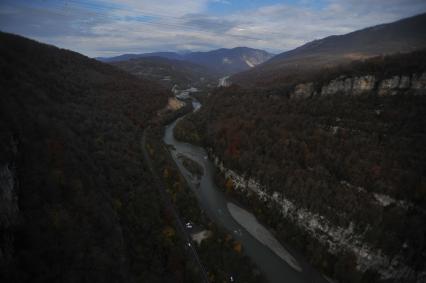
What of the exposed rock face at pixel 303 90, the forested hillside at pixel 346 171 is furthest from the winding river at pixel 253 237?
the exposed rock face at pixel 303 90

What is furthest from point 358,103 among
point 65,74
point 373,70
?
point 65,74

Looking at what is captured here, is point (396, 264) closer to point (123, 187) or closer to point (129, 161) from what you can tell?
point (123, 187)

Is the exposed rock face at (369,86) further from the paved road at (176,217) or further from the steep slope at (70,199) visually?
the steep slope at (70,199)

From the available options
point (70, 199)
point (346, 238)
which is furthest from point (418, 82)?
point (70, 199)

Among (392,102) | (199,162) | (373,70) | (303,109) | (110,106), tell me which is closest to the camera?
(392,102)

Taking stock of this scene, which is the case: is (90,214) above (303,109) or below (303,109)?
below

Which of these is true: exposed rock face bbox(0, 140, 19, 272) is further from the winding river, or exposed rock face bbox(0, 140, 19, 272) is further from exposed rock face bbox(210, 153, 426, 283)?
exposed rock face bbox(210, 153, 426, 283)
